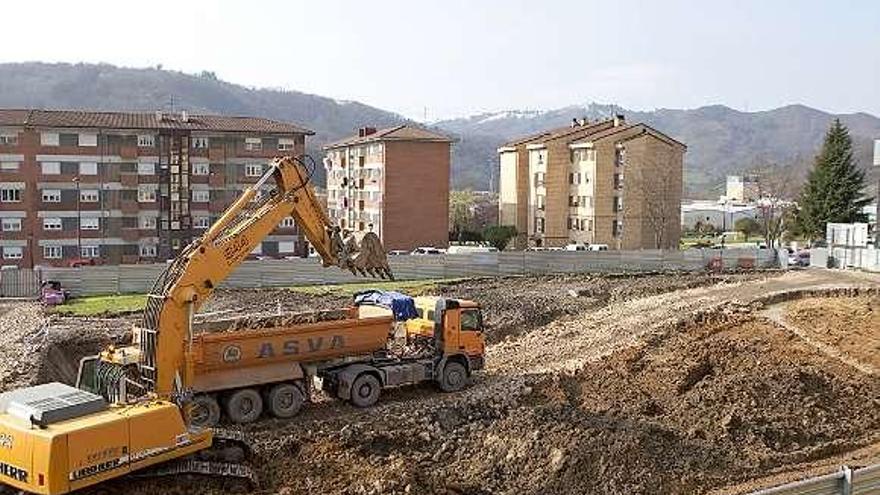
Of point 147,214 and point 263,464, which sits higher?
point 147,214

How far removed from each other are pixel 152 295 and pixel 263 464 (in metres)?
3.89

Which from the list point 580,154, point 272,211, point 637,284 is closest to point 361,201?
point 580,154

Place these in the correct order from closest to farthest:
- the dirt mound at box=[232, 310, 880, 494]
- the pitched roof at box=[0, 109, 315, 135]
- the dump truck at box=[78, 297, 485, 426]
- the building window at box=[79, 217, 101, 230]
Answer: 1. the dirt mound at box=[232, 310, 880, 494]
2. the dump truck at box=[78, 297, 485, 426]
3. the pitched roof at box=[0, 109, 315, 135]
4. the building window at box=[79, 217, 101, 230]

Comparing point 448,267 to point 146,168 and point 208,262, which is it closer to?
point 146,168

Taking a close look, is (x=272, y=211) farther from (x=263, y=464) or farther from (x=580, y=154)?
(x=580, y=154)

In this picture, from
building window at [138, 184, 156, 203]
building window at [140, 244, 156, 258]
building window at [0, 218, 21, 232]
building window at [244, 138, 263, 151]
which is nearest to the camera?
building window at [0, 218, 21, 232]

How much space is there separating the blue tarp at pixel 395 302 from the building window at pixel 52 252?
128ft

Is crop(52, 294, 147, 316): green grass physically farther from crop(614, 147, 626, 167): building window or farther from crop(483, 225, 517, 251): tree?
crop(614, 147, 626, 167): building window

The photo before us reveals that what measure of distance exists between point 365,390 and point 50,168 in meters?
→ 42.5

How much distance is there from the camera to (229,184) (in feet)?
201

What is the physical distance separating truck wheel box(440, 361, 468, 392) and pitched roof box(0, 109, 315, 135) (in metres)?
41.4

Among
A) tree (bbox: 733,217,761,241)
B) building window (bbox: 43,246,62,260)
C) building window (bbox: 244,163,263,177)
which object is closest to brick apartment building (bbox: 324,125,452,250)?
building window (bbox: 244,163,263,177)

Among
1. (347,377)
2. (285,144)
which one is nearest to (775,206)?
(285,144)

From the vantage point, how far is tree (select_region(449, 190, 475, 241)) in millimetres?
80625
